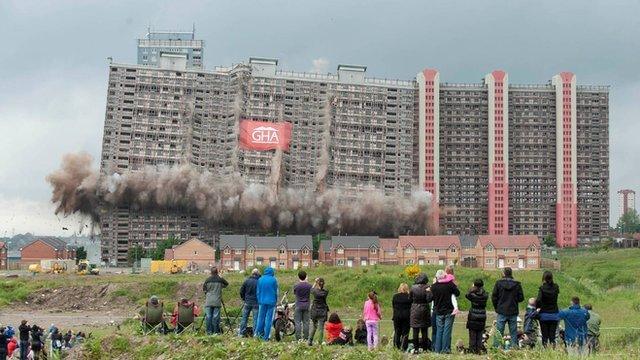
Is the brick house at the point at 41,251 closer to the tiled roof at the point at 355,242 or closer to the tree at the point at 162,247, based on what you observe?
the tree at the point at 162,247

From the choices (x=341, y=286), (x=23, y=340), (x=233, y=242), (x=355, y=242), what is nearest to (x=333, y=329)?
(x=23, y=340)

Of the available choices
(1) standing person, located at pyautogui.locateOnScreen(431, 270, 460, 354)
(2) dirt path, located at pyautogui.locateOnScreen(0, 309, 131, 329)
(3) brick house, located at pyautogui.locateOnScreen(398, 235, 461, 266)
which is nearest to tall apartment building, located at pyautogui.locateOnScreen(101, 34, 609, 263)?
(3) brick house, located at pyautogui.locateOnScreen(398, 235, 461, 266)

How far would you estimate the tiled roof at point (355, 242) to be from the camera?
112 m

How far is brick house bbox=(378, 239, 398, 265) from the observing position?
363ft

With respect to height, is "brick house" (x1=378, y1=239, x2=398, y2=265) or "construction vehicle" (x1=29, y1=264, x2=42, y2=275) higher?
"brick house" (x1=378, y1=239, x2=398, y2=265)

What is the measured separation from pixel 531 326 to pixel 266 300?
23.8 ft

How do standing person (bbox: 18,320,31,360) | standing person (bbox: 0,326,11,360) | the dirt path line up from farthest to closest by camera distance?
the dirt path → standing person (bbox: 18,320,31,360) → standing person (bbox: 0,326,11,360)

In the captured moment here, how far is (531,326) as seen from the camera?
21.9 m

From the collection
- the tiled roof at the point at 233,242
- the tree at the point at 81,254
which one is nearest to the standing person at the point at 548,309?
the tiled roof at the point at 233,242

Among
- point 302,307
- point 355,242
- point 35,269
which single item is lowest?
point 35,269

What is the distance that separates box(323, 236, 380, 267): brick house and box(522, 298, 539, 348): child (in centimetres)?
8860

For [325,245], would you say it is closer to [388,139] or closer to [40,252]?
[388,139]

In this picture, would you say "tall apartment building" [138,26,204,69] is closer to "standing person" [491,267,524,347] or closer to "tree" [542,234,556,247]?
"tree" [542,234,556,247]

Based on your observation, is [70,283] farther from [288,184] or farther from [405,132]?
[405,132]
